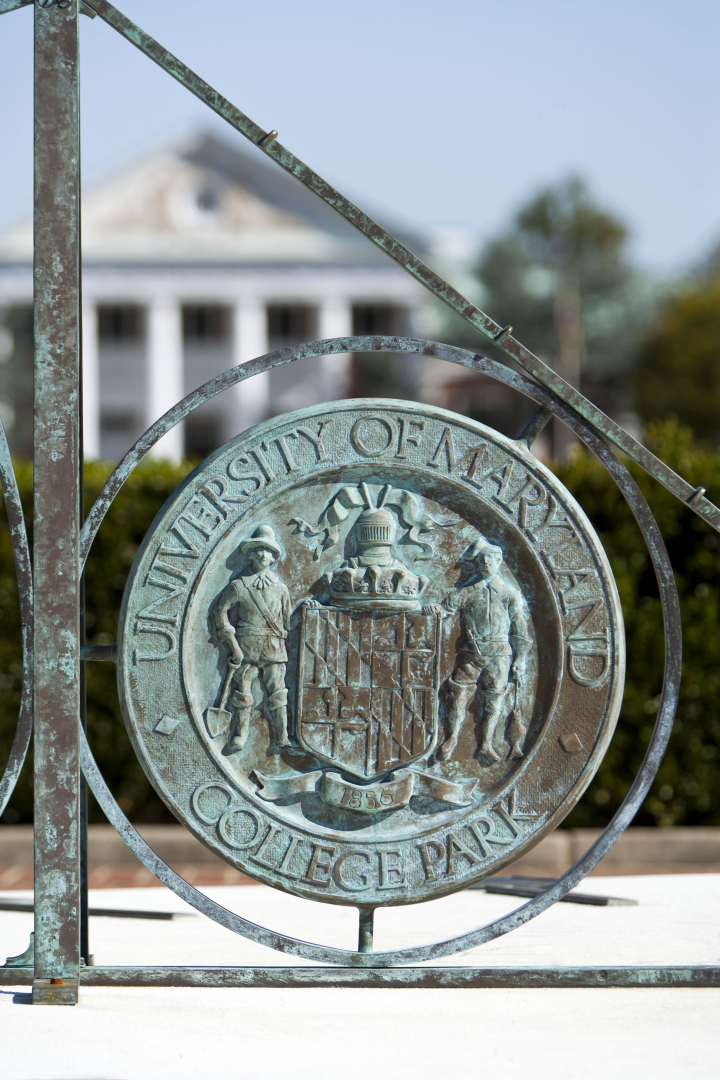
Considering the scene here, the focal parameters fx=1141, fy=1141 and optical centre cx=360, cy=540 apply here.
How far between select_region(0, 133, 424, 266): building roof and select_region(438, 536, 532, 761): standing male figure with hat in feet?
121

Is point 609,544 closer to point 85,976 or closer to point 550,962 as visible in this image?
point 550,962

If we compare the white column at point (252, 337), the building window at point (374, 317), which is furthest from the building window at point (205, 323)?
the building window at point (374, 317)

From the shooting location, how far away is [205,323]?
42312 millimetres

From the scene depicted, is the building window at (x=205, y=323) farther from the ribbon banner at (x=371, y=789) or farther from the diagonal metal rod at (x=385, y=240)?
the ribbon banner at (x=371, y=789)

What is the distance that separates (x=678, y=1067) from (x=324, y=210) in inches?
1489

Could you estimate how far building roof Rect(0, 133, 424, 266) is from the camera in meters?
39.2

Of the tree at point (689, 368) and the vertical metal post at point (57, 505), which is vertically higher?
the tree at point (689, 368)

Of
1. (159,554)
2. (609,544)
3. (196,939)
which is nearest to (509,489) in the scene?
(159,554)

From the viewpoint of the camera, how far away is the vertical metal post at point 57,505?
2.75 m

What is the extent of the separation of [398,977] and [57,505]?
142 cm

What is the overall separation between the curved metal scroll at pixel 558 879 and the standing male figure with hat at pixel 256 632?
0.34 meters

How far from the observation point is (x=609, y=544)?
19.9 feet

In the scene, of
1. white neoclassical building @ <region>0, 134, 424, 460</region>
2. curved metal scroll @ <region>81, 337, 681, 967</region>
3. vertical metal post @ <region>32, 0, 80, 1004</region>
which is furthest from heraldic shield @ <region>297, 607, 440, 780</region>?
white neoclassical building @ <region>0, 134, 424, 460</region>

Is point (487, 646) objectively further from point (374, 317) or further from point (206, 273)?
point (374, 317)
